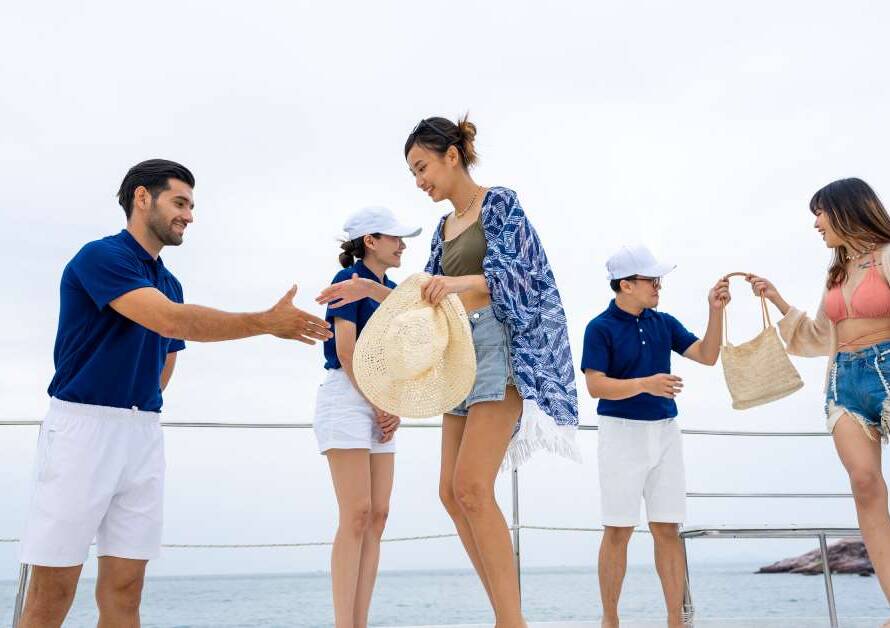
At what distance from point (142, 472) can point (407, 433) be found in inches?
88.0

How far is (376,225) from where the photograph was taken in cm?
318

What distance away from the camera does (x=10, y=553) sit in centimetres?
384

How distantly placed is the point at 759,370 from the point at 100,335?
104 inches

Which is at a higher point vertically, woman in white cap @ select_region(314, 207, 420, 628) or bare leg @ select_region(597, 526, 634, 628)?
woman in white cap @ select_region(314, 207, 420, 628)

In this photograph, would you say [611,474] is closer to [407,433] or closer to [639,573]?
[407,433]

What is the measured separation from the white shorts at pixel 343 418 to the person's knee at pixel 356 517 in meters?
0.20

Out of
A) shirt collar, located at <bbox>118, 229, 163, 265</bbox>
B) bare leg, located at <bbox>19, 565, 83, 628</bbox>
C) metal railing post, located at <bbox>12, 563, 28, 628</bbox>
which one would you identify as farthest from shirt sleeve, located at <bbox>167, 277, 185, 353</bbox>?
metal railing post, located at <bbox>12, 563, 28, 628</bbox>

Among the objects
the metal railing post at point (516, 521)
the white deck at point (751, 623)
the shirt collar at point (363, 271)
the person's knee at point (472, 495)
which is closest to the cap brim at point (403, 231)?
the shirt collar at point (363, 271)

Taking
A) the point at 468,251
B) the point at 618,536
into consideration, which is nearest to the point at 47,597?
the point at 468,251

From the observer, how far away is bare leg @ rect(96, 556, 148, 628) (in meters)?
2.35

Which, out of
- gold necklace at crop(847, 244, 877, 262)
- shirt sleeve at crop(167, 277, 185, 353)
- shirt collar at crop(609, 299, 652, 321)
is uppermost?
gold necklace at crop(847, 244, 877, 262)

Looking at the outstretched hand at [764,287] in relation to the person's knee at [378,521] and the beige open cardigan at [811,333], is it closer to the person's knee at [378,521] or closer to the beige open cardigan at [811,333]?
the beige open cardigan at [811,333]

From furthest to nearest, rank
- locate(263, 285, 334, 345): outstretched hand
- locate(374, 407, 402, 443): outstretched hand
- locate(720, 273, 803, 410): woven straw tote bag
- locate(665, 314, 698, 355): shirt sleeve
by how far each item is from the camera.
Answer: locate(665, 314, 698, 355): shirt sleeve, locate(720, 273, 803, 410): woven straw tote bag, locate(374, 407, 402, 443): outstretched hand, locate(263, 285, 334, 345): outstretched hand

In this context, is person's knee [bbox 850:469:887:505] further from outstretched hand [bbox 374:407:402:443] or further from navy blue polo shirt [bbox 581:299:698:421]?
outstretched hand [bbox 374:407:402:443]
